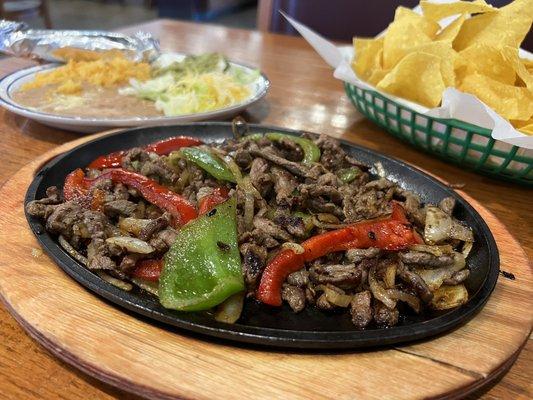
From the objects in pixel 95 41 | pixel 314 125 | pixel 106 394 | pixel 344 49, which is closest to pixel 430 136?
pixel 314 125

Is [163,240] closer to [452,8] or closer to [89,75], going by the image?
[452,8]

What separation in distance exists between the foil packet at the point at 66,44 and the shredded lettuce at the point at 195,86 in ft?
0.53

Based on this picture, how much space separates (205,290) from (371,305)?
15.0 inches

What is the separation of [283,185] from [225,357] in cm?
61

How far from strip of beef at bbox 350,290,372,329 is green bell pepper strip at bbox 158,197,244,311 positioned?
26 centimetres

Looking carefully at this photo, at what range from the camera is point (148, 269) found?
1.17 metres

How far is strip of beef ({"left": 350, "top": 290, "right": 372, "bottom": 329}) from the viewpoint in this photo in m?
1.07

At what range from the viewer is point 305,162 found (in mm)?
1602

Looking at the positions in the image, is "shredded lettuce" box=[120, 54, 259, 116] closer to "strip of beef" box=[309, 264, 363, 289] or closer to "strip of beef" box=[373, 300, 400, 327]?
"strip of beef" box=[309, 264, 363, 289]

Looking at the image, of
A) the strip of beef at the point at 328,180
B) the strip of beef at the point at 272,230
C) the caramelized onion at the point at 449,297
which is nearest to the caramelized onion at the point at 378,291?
the caramelized onion at the point at 449,297

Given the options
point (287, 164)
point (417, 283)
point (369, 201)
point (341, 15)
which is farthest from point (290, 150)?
point (341, 15)

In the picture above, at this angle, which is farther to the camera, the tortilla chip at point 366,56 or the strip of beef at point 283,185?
the tortilla chip at point 366,56

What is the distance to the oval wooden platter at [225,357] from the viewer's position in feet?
2.92

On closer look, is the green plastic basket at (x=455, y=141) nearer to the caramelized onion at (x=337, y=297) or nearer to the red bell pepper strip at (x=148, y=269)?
the caramelized onion at (x=337, y=297)
